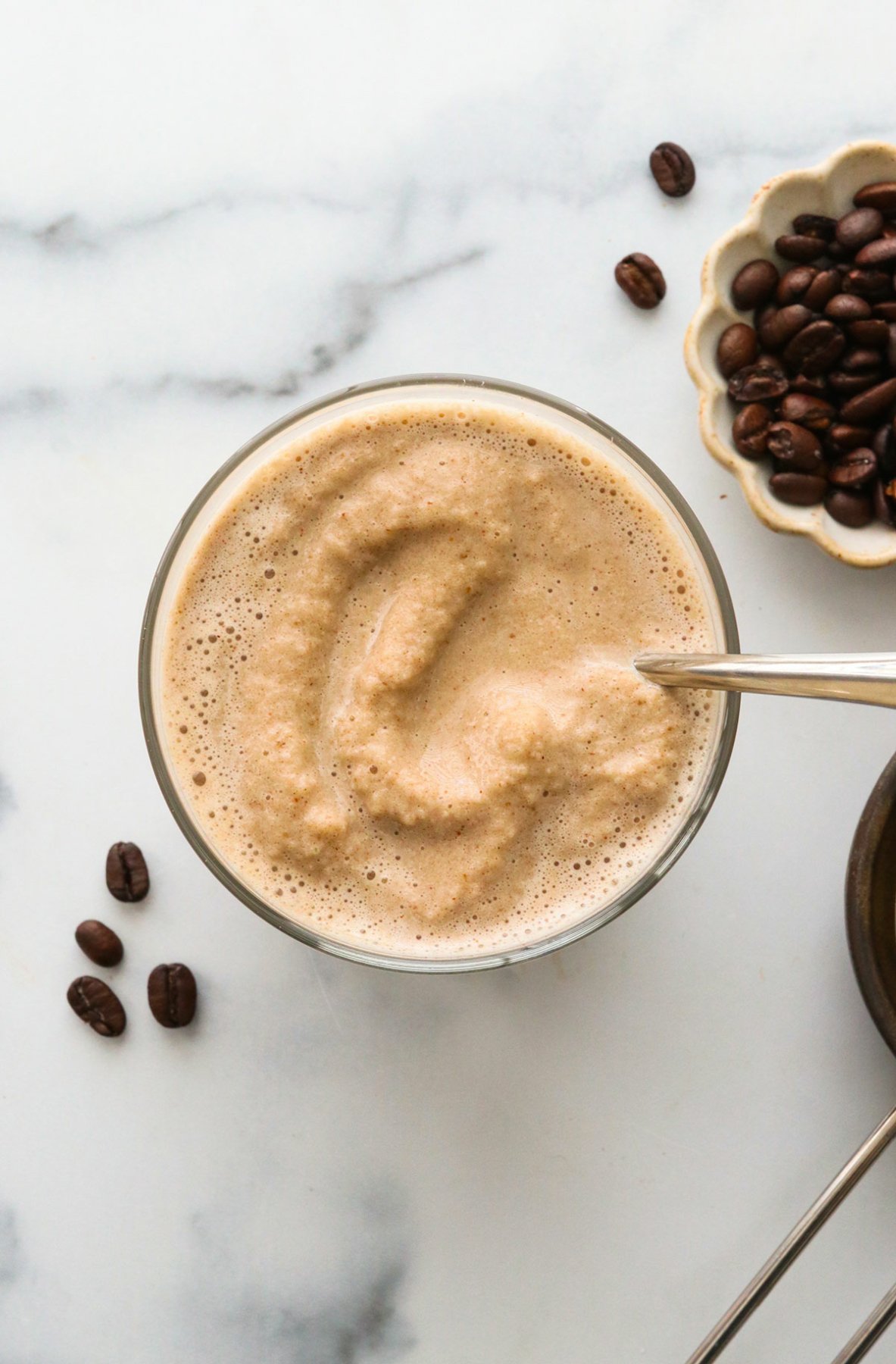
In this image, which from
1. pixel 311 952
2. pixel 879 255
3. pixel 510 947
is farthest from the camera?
pixel 311 952

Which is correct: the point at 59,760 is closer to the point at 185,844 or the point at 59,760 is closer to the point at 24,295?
the point at 185,844

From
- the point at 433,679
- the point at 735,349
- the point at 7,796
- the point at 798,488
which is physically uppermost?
the point at 735,349

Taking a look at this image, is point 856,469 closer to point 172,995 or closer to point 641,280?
point 641,280

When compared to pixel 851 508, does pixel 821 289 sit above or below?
above

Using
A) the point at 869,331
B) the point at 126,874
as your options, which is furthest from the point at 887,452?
the point at 126,874

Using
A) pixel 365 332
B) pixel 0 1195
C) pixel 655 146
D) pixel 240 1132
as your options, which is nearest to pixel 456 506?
pixel 365 332

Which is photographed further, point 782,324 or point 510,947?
point 782,324
